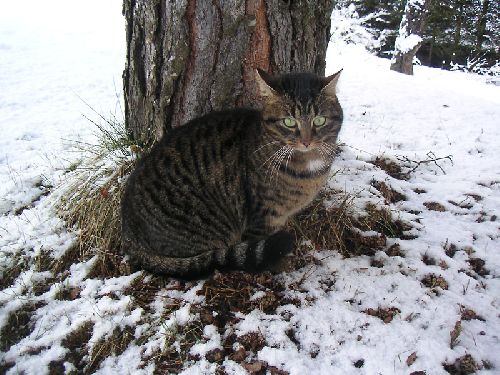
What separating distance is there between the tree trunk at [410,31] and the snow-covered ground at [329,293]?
223 inches

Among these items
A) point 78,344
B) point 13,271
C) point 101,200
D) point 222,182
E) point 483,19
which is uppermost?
point 483,19

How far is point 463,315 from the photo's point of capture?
224 cm

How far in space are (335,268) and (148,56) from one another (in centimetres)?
185

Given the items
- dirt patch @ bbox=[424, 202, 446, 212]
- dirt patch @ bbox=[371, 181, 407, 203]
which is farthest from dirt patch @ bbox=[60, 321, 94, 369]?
dirt patch @ bbox=[424, 202, 446, 212]

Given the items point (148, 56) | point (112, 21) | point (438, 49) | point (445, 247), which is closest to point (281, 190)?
point (445, 247)

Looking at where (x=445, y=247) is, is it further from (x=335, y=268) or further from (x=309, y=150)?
(x=309, y=150)

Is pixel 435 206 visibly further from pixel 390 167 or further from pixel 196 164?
pixel 196 164

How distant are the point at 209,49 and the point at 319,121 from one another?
2.94 feet

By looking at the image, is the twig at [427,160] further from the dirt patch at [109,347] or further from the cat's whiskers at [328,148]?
the dirt patch at [109,347]

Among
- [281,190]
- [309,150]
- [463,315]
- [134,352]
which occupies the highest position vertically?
[309,150]

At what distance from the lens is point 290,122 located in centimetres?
238

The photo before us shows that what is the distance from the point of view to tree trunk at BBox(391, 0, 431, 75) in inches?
356

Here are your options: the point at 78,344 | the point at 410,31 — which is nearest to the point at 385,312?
the point at 78,344

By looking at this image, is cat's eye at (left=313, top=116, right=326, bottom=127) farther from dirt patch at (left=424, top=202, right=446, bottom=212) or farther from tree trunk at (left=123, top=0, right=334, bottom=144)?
dirt patch at (left=424, top=202, right=446, bottom=212)
